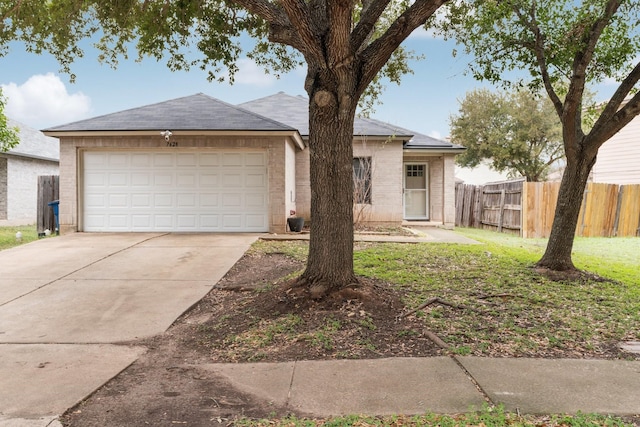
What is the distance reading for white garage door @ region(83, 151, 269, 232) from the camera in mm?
12430

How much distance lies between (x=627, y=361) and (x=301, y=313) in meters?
3.20

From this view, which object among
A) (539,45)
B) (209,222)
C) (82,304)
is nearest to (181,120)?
(209,222)

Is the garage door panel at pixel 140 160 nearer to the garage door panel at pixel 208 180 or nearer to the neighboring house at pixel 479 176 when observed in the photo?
the garage door panel at pixel 208 180

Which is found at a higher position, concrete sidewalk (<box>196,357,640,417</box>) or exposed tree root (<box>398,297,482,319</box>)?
exposed tree root (<box>398,297,482,319</box>)

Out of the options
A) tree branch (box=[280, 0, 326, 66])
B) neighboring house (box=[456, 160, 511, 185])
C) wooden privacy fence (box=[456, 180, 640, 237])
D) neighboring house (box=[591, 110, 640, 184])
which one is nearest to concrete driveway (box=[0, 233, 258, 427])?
tree branch (box=[280, 0, 326, 66])

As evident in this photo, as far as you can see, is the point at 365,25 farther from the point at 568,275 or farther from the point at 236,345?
the point at 568,275

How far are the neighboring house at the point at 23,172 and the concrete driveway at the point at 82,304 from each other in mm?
11432

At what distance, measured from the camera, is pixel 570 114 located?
7.04 metres

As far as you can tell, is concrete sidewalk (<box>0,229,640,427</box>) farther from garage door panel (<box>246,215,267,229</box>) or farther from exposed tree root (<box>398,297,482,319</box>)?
garage door panel (<box>246,215,267,229</box>)

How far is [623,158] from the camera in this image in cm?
1934

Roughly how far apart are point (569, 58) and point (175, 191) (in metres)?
9.91

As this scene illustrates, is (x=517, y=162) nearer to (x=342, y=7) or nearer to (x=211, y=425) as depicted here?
(x=342, y=7)

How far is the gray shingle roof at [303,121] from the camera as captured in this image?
15250 mm

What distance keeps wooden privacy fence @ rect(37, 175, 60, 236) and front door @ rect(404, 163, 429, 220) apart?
1245 cm
